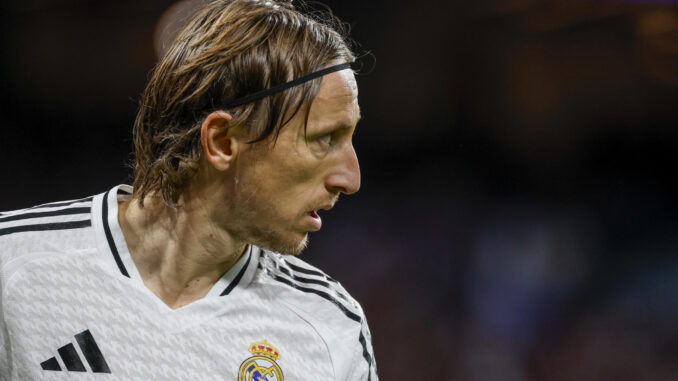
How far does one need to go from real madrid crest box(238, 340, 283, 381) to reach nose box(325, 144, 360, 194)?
0.38 meters

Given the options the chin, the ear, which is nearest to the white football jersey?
the chin

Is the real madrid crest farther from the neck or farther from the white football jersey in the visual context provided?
the neck

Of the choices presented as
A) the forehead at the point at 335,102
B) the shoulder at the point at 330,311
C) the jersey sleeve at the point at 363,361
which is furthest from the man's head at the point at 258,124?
the jersey sleeve at the point at 363,361

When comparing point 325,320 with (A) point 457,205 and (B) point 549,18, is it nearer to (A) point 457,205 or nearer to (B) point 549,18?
(A) point 457,205

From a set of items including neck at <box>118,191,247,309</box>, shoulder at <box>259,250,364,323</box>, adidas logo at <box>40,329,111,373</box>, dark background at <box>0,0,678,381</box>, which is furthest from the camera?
dark background at <box>0,0,678,381</box>

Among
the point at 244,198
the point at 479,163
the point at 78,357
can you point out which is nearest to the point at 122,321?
the point at 78,357

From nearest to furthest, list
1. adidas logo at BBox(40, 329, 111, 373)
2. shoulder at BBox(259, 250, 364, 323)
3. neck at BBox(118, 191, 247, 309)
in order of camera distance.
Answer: adidas logo at BBox(40, 329, 111, 373), neck at BBox(118, 191, 247, 309), shoulder at BBox(259, 250, 364, 323)

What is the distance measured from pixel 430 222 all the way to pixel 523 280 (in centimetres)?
58

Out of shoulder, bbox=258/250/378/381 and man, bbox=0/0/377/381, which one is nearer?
man, bbox=0/0/377/381

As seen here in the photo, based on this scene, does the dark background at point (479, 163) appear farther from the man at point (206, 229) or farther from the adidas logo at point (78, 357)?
the adidas logo at point (78, 357)

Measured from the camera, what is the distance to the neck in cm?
135

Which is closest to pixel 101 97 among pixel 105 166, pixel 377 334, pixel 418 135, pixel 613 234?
pixel 105 166

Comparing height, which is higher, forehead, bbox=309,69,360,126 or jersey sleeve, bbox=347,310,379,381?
forehead, bbox=309,69,360,126

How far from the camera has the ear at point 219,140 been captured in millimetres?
1307
